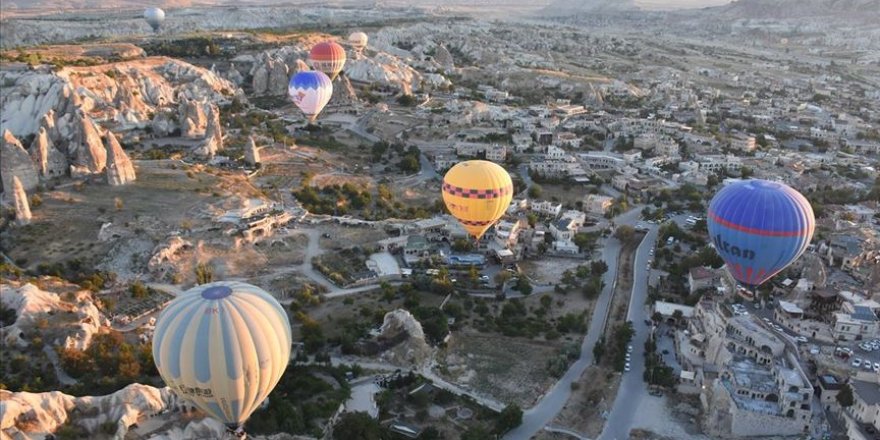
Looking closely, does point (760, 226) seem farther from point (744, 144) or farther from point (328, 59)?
point (328, 59)

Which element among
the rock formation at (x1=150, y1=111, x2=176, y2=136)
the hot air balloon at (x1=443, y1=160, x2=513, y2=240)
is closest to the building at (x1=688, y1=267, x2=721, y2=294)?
the hot air balloon at (x1=443, y1=160, x2=513, y2=240)

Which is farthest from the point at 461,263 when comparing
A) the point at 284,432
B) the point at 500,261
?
the point at 284,432

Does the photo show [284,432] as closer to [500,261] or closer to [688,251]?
[500,261]

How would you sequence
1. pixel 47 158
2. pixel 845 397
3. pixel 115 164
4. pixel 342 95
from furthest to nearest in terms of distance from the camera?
pixel 342 95 → pixel 47 158 → pixel 115 164 → pixel 845 397

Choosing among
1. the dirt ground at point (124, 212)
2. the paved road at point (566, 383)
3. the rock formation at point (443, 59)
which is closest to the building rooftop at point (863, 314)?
the paved road at point (566, 383)

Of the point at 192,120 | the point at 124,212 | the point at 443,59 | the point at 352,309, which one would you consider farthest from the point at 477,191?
the point at 443,59

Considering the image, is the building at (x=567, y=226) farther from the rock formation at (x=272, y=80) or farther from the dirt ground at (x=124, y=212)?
the rock formation at (x=272, y=80)

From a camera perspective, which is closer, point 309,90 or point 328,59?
point 309,90
